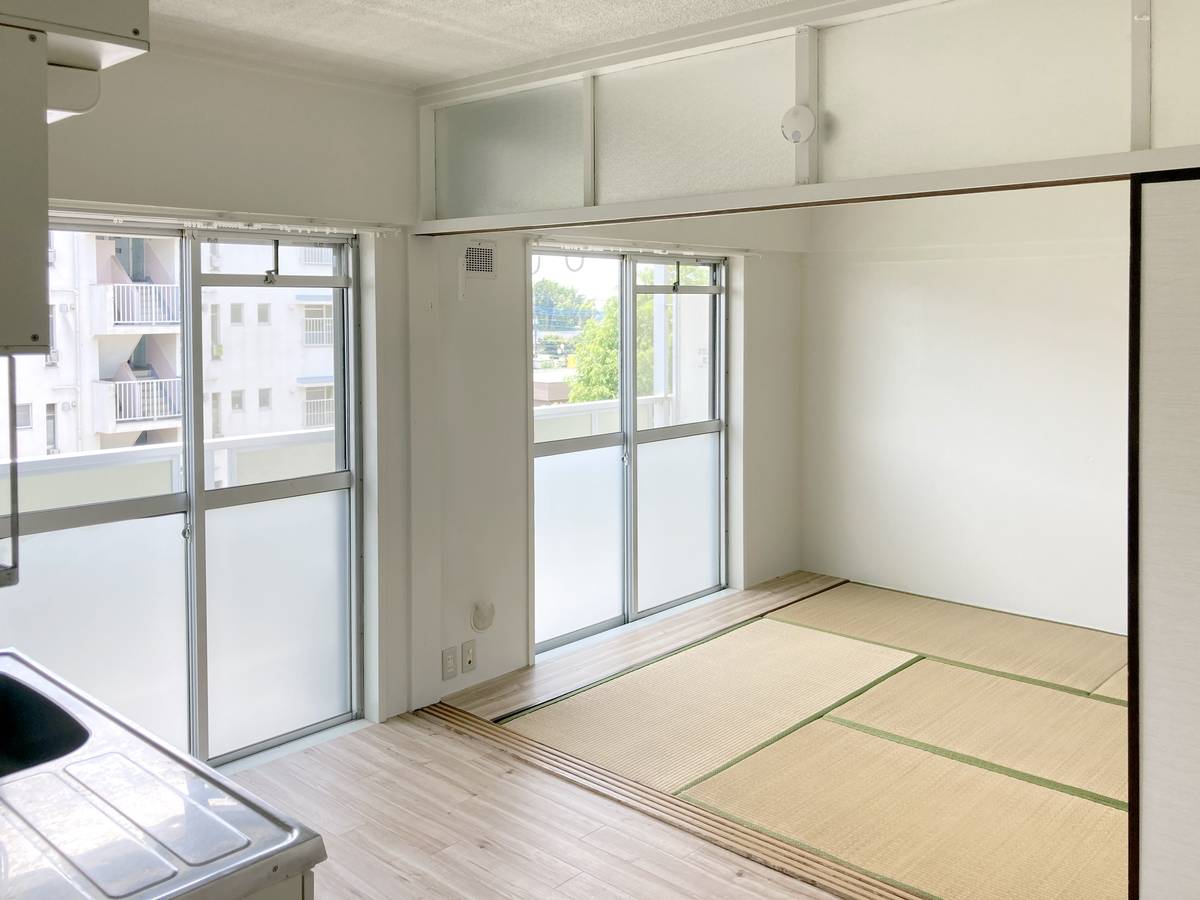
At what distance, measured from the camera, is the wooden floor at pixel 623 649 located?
4.50 metres

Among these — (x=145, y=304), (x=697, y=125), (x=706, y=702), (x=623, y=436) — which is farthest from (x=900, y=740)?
(x=145, y=304)

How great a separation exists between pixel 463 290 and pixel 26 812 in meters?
2.97

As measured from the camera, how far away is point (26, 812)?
68.1 inches

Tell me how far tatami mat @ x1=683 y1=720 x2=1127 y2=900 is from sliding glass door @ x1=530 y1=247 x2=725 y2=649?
1.57 metres

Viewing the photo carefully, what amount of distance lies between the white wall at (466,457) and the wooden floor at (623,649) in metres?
0.14

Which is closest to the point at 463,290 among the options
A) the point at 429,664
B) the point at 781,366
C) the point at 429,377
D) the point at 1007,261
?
the point at 429,377

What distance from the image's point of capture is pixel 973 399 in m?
5.75

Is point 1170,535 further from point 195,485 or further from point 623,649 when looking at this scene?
point 623,649

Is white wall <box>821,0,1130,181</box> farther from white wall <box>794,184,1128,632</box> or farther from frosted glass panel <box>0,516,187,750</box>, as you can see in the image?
white wall <box>794,184,1128,632</box>

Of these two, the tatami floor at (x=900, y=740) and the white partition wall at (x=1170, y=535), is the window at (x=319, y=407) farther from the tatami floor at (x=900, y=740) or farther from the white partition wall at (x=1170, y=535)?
the white partition wall at (x=1170, y=535)

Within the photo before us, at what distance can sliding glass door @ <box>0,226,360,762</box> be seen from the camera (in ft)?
11.0

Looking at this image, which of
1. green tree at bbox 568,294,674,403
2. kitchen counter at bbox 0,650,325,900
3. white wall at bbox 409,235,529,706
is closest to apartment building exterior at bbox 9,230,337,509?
white wall at bbox 409,235,529,706

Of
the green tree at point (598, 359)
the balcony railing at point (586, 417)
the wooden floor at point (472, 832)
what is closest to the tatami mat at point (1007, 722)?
the wooden floor at point (472, 832)

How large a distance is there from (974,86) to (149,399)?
2.72m
